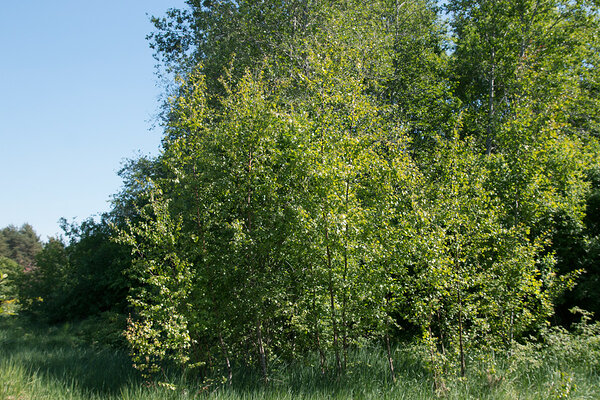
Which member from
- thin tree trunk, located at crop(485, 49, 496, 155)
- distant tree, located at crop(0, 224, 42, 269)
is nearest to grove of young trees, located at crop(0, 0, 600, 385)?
thin tree trunk, located at crop(485, 49, 496, 155)

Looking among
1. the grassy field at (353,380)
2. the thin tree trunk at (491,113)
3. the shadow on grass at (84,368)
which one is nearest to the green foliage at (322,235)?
the grassy field at (353,380)

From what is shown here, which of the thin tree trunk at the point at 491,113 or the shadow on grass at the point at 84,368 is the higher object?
the thin tree trunk at the point at 491,113

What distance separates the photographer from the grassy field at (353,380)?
631cm

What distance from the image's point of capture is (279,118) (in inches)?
284

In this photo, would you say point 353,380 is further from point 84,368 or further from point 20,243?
point 20,243

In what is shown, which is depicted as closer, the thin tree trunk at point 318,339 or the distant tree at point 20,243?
the thin tree trunk at point 318,339

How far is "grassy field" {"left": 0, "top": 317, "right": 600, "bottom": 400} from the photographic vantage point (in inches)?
248

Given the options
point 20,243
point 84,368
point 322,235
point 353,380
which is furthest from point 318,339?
point 20,243

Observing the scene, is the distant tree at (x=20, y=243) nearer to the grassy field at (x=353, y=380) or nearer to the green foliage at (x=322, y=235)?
the grassy field at (x=353, y=380)

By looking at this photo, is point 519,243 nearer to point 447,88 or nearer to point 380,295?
point 380,295

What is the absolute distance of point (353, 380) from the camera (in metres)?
7.27

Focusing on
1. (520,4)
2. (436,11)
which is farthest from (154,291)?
(436,11)

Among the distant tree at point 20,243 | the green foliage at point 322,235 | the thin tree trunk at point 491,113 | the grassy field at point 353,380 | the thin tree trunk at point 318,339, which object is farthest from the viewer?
the distant tree at point 20,243

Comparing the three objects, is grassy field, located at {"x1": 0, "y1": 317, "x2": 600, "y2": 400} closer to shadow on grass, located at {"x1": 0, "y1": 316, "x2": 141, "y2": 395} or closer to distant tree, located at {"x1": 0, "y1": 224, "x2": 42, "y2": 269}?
shadow on grass, located at {"x1": 0, "y1": 316, "x2": 141, "y2": 395}
